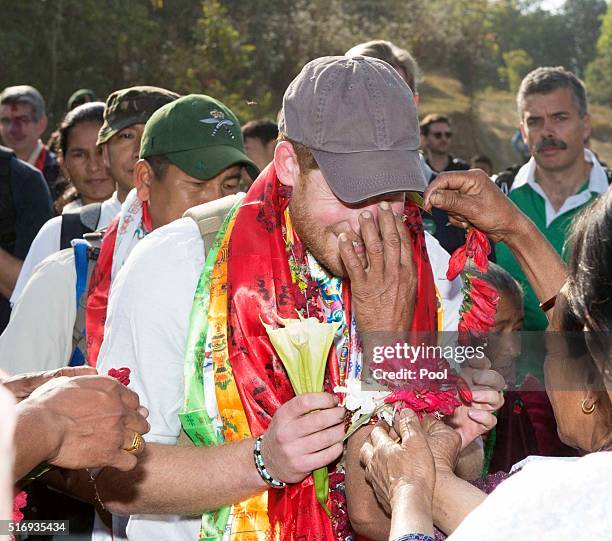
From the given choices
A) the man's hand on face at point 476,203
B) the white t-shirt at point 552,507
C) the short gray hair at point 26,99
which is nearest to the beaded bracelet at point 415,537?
the white t-shirt at point 552,507

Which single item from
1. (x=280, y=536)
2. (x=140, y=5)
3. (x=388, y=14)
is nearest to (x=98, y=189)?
(x=280, y=536)

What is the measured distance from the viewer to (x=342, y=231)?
2836 mm

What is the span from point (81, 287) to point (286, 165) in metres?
1.30

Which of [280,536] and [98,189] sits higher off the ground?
[98,189]

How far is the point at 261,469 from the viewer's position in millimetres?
2598

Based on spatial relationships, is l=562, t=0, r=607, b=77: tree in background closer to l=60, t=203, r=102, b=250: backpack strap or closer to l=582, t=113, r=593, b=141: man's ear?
l=582, t=113, r=593, b=141: man's ear

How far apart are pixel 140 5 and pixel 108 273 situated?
54.1ft

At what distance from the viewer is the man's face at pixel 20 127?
799 centimetres

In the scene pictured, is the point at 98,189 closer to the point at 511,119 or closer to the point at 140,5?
the point at 140,5

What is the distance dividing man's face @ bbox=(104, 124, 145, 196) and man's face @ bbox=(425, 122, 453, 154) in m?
5.62

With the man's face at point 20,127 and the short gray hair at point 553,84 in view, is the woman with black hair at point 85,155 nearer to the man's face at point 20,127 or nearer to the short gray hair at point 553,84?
the man's face at point 20,127

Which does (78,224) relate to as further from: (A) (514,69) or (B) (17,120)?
(A) (514,69)

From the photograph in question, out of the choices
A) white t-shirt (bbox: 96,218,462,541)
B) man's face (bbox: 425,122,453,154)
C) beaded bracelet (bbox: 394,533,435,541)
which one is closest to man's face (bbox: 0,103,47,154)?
man's face (bbox: 425,122,453,154)

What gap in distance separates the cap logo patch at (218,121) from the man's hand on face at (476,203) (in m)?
1.18
